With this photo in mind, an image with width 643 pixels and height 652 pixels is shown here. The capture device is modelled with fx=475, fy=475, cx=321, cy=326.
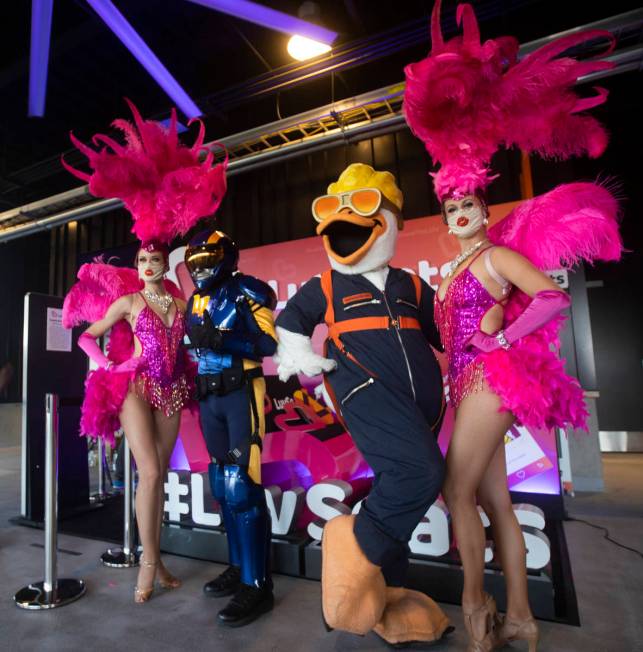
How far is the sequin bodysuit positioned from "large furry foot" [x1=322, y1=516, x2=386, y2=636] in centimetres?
53

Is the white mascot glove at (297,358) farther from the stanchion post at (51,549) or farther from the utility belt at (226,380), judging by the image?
the stanchion post at (51,549)

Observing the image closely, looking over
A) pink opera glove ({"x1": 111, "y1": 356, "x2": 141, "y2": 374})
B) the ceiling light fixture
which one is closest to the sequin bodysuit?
pink opera glove ({"x1": 111, "y1": 356, "x2": 141, "y2": 374})

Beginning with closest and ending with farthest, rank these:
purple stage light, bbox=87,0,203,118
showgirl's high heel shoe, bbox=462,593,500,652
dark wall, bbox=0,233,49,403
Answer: showgirl's high heel shoe, bbox=462,593,500,652, purple stage light, bbox=87,0,203,118, dark wall, bbox=0,233,49,403

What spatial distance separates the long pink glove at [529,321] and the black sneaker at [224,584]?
1423 millimetres

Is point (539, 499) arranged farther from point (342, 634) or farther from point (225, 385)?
point (225, 385)

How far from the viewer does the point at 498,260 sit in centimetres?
145

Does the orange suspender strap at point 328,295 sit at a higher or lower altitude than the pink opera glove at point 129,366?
higher

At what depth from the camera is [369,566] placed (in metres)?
1.26

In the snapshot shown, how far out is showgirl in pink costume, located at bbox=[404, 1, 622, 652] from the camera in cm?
138

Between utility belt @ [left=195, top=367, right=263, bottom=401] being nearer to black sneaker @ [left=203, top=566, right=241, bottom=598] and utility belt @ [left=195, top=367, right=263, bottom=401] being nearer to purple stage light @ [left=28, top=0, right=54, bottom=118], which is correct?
black sneaker @ [left=203, top=566, right=241, bottom=598]

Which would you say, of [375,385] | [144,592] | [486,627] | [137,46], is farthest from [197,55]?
[486,627]

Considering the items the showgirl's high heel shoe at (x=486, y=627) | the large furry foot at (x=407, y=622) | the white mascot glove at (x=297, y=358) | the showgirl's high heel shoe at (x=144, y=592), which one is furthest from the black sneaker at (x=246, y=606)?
the white mascot glove at (x=297, y=358)

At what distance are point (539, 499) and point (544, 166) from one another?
251cm

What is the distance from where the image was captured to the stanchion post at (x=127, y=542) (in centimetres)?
235
